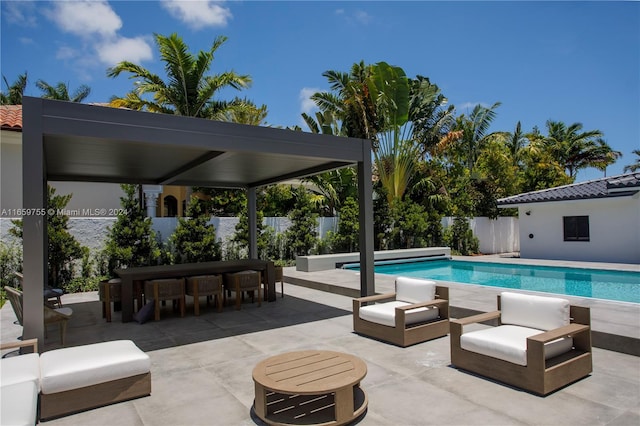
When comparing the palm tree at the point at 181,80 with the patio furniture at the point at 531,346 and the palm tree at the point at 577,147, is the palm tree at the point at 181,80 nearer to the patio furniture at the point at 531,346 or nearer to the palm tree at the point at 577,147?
the patio furniture at the point at 531,346

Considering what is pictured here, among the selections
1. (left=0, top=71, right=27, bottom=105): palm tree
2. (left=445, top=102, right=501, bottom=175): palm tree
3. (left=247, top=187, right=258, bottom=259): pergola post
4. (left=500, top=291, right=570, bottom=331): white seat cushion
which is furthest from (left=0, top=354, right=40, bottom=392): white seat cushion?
(left=0, top=71, right=27, bottom=105): palm tree

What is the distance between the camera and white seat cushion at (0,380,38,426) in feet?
9.28

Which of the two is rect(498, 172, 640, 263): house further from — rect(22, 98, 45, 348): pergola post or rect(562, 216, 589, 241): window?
rect(22, 98, 45, 348): pergola post

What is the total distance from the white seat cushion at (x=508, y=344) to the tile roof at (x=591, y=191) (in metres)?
13.1

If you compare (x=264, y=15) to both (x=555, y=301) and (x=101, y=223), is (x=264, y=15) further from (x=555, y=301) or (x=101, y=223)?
(x=555, y=301)

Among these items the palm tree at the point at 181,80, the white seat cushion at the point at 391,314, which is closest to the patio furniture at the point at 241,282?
the white seat cushion at the point at 391,314

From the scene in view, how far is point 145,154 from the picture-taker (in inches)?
289

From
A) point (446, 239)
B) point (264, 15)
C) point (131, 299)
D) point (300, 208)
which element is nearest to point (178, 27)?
point (264, 15)

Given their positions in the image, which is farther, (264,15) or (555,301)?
(264,15)

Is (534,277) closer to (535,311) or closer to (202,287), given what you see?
(535,311)

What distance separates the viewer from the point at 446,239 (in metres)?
19.8

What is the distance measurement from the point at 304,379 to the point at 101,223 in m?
10.8

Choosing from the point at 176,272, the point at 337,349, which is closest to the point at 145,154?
the point at 176,272

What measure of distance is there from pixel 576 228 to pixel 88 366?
1829cm
